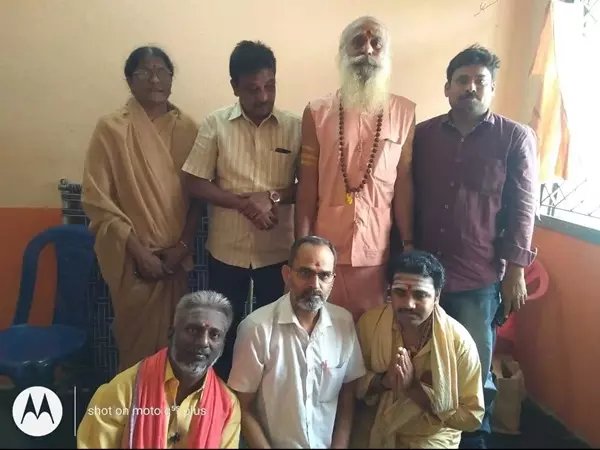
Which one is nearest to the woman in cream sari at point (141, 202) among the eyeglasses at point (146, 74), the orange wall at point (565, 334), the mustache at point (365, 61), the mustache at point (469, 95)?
the eyeglasses at point (146, 74)

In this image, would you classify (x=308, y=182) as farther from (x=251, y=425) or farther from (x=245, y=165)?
(x=251, y=425)

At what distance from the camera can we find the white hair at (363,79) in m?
1.99

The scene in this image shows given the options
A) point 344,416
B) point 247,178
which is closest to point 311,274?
point 344,416

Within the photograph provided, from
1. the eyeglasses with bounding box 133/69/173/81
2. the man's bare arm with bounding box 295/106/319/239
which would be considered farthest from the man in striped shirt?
the eyeglasses with bounding box 133/69/173/81

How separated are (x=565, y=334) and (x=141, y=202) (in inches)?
75.2

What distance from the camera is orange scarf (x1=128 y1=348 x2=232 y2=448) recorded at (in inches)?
52.3

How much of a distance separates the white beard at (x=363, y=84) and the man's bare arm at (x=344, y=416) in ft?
3.25

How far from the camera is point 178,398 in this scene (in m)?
1.54

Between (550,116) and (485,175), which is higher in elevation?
(550,116)

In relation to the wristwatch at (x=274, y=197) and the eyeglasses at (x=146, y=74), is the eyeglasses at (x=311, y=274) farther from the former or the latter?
the eyeglasses at (x=146, y=74)

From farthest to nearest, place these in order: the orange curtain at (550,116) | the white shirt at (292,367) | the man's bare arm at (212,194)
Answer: the orange curtain at (550,116)
the man's bare arm at (212,194)
the white shirt at (292,367)

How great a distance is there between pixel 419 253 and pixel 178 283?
0.98 metres

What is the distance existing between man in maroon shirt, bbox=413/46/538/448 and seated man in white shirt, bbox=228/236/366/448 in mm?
495

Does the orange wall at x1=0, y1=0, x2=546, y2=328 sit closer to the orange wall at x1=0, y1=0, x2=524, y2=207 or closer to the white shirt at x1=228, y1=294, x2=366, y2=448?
the orange wall at x1=0, y1=0, x2=524, y2=207
